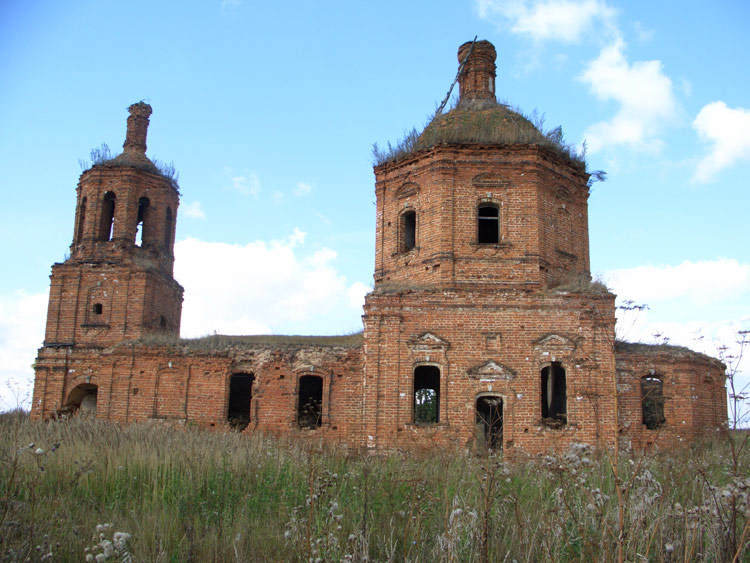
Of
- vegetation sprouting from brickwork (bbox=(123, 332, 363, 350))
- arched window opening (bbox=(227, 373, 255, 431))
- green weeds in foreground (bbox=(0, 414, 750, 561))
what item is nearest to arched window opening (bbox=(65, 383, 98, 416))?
vegetation sprouting from brickwork (bbox=(123, 332, 363, 350))

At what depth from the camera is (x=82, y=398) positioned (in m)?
19.3

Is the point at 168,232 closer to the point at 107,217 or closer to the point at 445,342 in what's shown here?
the point at 107,217

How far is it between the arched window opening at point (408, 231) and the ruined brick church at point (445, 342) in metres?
0.04

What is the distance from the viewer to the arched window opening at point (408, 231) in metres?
17.4

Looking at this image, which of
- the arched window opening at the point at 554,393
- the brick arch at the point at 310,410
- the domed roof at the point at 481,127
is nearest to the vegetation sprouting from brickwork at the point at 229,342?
the brick arch at the point at 310,410

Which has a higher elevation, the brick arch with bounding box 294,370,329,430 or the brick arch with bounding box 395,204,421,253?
the brick arch with bounding box 395,204,421,253

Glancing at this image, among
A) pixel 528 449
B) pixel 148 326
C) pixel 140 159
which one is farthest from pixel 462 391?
pixel 140 159

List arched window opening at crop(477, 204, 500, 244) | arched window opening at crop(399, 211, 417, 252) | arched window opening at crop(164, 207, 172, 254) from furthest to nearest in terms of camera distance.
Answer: arched window opening at crop(164, 207, 172, 254)
arched window opening at crop(399, 211, 417, 252)
arched window opening at crop(477, 204, 500, 244)

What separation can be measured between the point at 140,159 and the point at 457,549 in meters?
19.8

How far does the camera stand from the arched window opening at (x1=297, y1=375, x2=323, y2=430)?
56.0 ft

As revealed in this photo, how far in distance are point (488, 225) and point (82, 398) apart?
12860 millimetres

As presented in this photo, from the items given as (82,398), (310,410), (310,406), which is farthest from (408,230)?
(82,398)

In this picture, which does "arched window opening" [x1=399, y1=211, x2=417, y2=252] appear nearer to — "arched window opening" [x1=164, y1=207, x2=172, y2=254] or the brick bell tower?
the brick bell tower

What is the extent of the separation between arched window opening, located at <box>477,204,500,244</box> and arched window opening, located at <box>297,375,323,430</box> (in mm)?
5889
